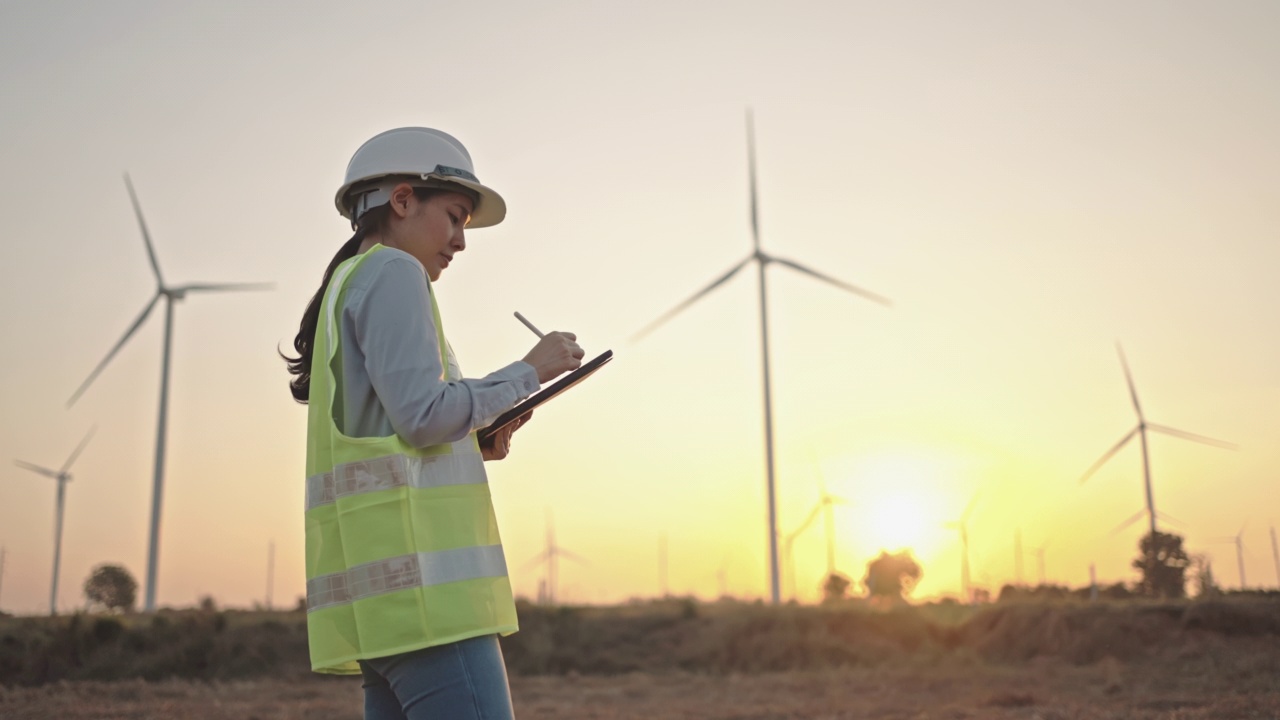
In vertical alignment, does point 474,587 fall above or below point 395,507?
below

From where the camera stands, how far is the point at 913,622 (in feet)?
67.4

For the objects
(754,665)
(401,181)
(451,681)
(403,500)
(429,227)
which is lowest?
(754,665)

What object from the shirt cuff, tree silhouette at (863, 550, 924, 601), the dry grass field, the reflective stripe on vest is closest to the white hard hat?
the shirt cuff

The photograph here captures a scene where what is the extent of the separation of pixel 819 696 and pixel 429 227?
39.8ft

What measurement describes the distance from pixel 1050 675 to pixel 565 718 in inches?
270

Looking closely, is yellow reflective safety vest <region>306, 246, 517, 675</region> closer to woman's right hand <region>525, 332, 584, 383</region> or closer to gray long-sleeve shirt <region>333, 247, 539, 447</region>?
gray long-sleeve shirt <region>333, 247, 539, 447</region>

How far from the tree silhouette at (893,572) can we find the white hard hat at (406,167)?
236ft

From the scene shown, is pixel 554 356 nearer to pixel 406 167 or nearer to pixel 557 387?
pixel 557 387

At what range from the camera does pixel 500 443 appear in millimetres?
4234

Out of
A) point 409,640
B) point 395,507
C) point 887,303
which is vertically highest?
point 887,303

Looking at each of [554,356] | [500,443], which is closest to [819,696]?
[500,443]

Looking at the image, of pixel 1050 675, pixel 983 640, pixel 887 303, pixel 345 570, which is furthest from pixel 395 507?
pixel 887 303

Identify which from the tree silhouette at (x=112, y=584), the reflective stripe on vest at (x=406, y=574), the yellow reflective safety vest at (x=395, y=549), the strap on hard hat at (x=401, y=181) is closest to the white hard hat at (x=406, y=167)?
the strap on hard hat at (x=401, y=181)

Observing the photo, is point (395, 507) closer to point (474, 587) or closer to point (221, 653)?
point (474, 587)
